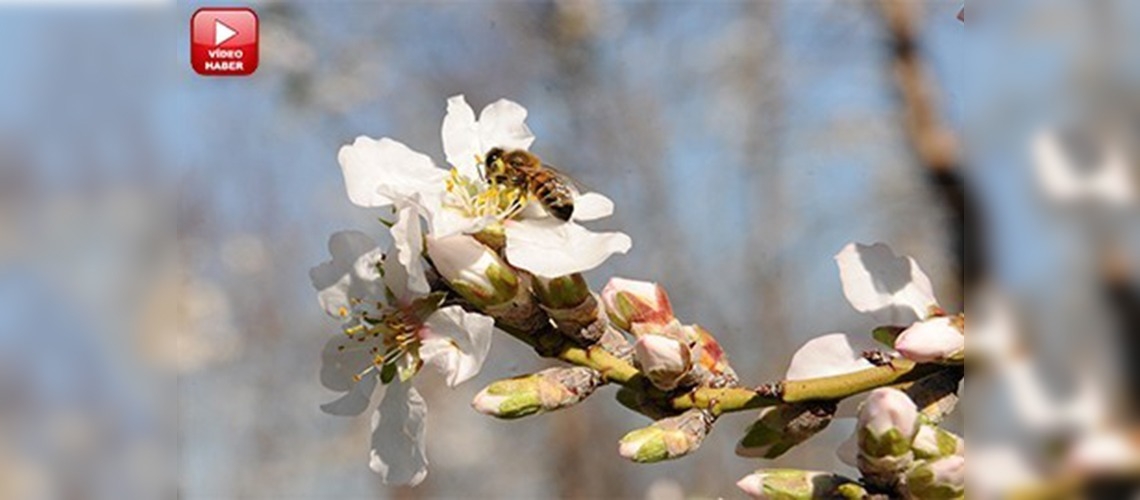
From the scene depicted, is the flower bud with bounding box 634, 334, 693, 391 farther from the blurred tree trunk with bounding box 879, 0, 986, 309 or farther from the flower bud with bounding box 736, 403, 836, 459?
the blurred tree trunk with bounding box 879, 0, 986, 309

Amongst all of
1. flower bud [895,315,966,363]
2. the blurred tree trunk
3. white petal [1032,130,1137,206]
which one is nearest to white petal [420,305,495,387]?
flower bud [895,315,966,363]

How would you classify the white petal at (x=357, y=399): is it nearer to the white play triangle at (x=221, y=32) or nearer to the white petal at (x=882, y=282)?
the white petal at (x=882, y=282)

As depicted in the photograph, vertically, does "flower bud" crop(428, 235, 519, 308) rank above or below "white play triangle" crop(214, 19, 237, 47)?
below

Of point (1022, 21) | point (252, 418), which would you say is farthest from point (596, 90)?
point (1022, 21)

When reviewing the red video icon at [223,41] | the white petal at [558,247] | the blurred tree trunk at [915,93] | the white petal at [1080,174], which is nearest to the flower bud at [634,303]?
the white petal at [558,247]

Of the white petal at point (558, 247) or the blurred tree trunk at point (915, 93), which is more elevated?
the blurred tree trunk at point (915, 93)

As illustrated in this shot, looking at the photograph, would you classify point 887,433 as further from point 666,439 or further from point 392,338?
point 392,338
